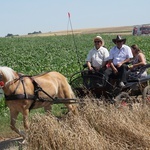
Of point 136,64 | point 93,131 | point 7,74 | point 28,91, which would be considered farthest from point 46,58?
point 93,131

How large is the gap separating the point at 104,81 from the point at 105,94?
15.3 inches

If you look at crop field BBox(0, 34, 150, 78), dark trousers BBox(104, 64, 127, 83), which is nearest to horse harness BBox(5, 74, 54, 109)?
dark trousers BBox(104, 64, 127, 83)

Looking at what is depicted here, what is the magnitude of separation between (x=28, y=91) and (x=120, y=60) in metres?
2.48

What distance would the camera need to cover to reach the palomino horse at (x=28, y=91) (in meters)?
7.12

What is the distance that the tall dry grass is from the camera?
4.76 meters

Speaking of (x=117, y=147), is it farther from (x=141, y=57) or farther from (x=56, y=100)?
(x=141, y=57)

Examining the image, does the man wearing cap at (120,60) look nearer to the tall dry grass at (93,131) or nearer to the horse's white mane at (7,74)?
the horse's white mane at (7,74)

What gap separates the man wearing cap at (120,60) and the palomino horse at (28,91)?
1.11 metres

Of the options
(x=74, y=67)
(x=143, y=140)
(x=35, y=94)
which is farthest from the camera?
(x=74, y=67)

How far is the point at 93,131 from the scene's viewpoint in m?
5.02

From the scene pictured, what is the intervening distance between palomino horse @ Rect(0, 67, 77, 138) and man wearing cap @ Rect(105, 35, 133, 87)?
1.11 meters

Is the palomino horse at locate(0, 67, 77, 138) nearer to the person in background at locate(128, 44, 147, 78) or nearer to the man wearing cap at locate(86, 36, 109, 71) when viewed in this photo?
the man wearing cap at locate(86, 36, 109, 71)

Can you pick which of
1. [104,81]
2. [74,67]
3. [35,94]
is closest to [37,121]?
[35,94]

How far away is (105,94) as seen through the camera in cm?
876
